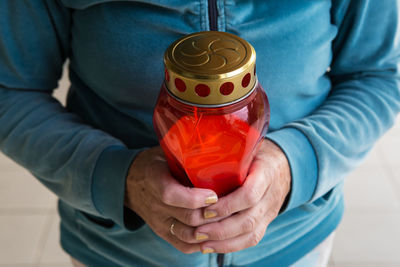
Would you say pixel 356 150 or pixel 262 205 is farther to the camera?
pixel 356 150

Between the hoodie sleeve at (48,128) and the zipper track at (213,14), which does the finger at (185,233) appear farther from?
the zipper track at (213,14)

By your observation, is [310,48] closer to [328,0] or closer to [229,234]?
[328,0]

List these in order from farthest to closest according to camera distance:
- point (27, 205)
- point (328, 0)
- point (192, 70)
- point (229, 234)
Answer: point (27, 205) → point (328, 0) → point (229, 234) → point (192, 70)

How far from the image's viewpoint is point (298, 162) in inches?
20.9

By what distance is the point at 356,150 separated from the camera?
59cm

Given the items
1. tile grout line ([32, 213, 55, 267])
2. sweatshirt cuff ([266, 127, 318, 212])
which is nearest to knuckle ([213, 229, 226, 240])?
sweatshirt cuff ([266, 127, 318, 212])

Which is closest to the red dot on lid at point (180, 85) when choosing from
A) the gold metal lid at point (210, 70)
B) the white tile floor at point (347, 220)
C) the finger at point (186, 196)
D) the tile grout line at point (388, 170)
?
the gold metal lid at point (210, 70)

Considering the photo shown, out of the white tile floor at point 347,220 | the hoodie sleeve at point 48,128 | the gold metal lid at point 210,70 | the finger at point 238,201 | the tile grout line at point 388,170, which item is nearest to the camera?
the gold metal lid at point 210,70

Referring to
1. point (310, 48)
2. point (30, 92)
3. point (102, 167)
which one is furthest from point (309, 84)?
point (30, 92)

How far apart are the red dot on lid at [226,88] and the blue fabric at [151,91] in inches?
8.0

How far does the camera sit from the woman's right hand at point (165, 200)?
16.8 inches

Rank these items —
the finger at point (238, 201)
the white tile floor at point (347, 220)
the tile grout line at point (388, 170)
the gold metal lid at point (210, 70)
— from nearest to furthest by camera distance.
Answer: the gold metal lid at point (210, 70), the finger at point (238, 201), the white tile floor at point (347, 220), the tile grout line at point (388, 170)

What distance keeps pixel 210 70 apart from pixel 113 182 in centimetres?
26

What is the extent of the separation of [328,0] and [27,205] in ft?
5.29
